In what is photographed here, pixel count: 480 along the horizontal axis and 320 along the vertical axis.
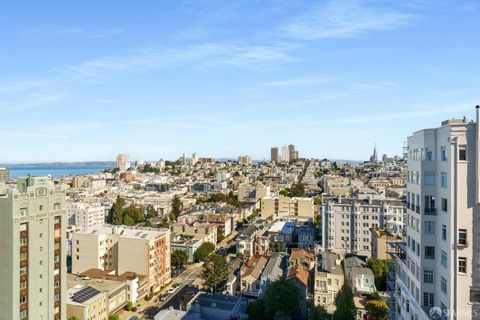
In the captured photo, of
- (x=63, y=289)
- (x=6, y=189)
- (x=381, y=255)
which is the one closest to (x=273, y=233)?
(x=381, y=255)

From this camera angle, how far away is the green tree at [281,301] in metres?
28.2

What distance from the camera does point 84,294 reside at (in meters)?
30.4

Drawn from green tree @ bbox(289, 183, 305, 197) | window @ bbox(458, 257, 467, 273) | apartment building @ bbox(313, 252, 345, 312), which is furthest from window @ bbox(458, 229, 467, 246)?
green tree @ bbox(289, 183, 305, 197)

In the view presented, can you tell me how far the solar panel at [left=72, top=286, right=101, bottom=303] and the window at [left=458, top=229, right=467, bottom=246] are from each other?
27.2 m

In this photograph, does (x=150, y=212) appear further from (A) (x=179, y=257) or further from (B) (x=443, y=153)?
→ (B) (x=443, y=153)

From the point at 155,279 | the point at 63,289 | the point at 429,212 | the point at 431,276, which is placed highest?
the point at 429,212

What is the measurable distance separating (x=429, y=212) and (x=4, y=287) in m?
21.1

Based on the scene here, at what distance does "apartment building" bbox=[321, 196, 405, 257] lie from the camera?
49.2 m

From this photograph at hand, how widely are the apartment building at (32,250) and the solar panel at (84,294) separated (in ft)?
21.3

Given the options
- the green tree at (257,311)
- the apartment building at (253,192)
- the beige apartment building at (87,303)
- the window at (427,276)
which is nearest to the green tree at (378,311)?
the green tree at (257,311)

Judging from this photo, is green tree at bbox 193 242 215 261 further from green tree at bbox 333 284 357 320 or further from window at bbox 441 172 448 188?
window at bbox 441 172 448 188

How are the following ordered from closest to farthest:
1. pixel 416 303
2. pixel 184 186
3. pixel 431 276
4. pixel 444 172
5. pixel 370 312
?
pixel 444 172, pixel 431 276, pixel 416 303, pixel 370 312, pixel 184 186

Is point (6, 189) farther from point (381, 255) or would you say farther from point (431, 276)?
point (381, 255)

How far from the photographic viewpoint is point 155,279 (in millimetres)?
40562
